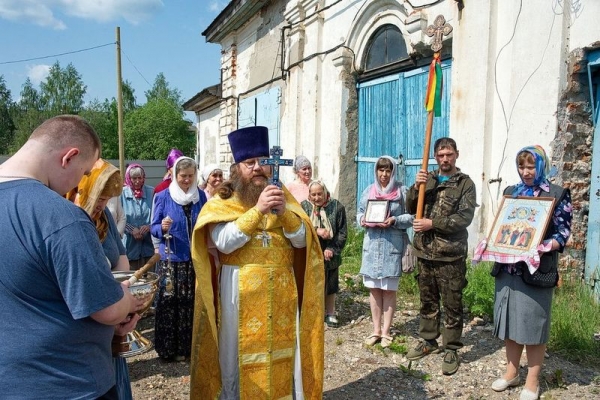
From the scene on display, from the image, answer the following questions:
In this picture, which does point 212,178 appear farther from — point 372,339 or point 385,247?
point 372,339

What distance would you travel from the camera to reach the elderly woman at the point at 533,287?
140 inches

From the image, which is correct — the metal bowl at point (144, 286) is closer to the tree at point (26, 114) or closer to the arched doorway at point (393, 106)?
the arched doorway at point (393, 106)

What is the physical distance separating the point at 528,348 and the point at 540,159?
4.44 ft

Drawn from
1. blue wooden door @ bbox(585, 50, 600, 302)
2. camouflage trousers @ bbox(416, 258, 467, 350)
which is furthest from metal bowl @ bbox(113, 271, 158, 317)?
blue wooden door @ bbox(585, 50, 600, 302)

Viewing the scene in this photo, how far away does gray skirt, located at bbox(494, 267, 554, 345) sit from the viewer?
3562 mm

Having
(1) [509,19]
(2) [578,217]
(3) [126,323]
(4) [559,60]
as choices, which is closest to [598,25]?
(4) [559,60]

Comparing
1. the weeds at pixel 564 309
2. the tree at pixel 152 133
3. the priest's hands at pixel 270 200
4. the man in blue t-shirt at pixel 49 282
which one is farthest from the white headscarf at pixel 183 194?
the tree at pixel 152 133

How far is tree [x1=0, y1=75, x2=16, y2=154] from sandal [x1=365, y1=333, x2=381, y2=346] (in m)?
48.4

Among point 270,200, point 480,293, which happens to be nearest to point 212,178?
point 270,200

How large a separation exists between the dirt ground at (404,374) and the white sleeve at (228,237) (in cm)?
157

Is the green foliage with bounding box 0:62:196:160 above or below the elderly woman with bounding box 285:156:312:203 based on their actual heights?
above

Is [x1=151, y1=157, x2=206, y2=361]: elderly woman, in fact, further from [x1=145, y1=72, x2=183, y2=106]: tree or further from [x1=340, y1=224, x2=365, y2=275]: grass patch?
[x1=145, y1=72, x2=183, y2=106]: tree

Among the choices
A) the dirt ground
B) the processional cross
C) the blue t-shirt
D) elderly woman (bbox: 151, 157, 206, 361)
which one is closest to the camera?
the blue t-shirt

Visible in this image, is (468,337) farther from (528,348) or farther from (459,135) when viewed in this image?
(459,135)
